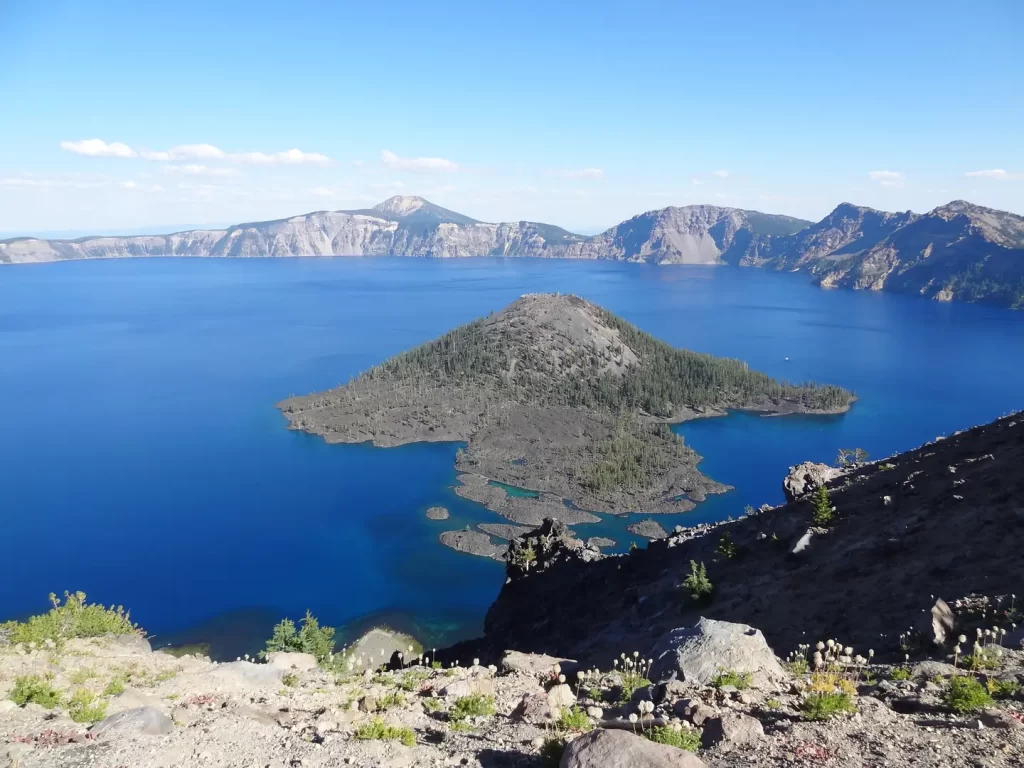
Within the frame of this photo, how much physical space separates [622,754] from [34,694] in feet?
55.3

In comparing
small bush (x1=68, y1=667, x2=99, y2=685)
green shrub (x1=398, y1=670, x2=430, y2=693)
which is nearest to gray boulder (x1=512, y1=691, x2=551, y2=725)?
green shrub (x1=398, y1=670, x2=430, y2=693)

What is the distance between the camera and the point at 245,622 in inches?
2571

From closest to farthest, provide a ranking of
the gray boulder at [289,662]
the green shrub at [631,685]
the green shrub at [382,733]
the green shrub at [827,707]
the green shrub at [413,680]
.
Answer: the green shrub at [827,707]
the green shrub at [382,733]
the green shrub at [631,685]
the green shrub at [413,680]
the gray boulder at [289,662]

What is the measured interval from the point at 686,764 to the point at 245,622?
66.1 m

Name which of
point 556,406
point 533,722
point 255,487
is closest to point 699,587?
point 533,722

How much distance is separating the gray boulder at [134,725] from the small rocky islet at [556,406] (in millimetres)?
64993

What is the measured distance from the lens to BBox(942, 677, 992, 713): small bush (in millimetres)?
12531

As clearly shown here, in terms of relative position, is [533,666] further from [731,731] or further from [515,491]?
[515,491]

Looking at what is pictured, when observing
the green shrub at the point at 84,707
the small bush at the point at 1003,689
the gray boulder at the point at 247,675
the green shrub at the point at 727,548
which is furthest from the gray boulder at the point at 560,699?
the green shrub at the point at 727,548

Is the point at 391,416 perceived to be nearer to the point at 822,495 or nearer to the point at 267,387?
the point at 267,387

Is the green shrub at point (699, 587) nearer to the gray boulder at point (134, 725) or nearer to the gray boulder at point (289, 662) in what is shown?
the gray boulder at point (289, 662)

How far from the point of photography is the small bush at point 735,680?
15990mm

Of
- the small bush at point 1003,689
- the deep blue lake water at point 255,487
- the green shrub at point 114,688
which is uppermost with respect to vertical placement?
the small bush at point 1003,689

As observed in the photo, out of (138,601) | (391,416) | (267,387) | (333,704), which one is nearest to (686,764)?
(333,704)
